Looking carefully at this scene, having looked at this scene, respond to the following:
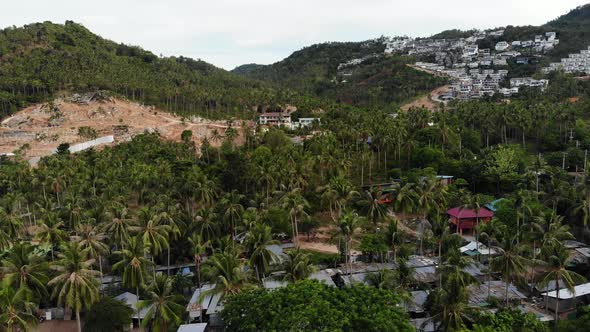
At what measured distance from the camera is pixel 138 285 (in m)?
39.8

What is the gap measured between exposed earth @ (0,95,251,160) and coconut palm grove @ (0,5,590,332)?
2.55 ft

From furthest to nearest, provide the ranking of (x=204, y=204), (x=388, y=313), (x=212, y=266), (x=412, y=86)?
1. (x=412, y=86)
2. (x=204, y=204)
3. (x=212, y=266)
4. (x=388, y=313)

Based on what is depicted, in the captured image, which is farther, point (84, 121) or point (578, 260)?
point (84, 121)

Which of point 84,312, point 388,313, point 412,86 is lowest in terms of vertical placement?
point 84,312

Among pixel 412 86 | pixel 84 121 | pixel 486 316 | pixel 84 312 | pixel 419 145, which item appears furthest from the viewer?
pixel 412 86

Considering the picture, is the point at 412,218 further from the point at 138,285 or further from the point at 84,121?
the point at 84,121

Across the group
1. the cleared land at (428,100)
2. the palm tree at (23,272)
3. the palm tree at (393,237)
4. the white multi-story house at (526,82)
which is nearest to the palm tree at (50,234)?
the palm tree at (23,272)

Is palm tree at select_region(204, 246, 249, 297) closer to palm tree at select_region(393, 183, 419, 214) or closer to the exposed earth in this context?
palm tree at select_region(393, 183, 419, 214)

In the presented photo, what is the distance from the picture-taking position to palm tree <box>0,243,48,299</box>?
37094 mm

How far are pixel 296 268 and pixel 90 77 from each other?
124835 mm

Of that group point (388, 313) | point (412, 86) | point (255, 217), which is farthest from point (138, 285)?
point (412, 86)

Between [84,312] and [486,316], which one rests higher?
[486,316]

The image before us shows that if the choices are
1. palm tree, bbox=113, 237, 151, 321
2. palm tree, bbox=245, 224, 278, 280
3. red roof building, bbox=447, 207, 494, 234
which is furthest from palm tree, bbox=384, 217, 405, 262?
palm tree, bbox=113, 237, 151, 321

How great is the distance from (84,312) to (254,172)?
3244 centimetres
